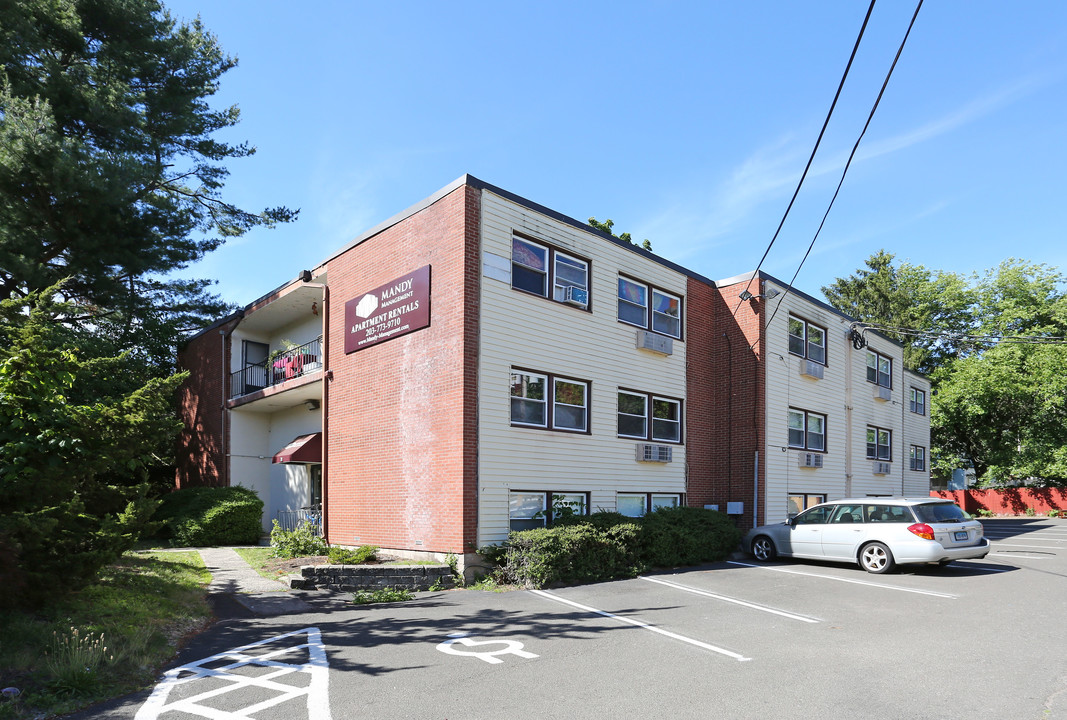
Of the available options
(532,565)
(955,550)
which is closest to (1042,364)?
(955,550)

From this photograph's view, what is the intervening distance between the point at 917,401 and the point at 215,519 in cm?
2929

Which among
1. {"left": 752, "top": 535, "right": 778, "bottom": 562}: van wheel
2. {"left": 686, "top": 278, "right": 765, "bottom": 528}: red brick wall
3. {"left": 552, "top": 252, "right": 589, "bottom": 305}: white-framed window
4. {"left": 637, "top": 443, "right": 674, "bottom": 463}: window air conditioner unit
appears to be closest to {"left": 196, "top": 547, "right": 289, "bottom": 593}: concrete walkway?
{"left": 552, "top": 252, "right": 589, "bottom": 305}: white-framed window

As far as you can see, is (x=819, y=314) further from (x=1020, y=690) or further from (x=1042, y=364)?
(x=1042, y=364)

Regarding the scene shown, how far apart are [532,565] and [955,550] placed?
846cm

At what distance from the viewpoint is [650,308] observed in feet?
61.2

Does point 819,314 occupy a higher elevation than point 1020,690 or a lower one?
higher

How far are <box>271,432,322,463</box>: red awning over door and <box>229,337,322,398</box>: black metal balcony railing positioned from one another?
195 centimetres

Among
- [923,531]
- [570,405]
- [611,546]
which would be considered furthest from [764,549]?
[570,405]

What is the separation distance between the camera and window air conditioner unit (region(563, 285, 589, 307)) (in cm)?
1616

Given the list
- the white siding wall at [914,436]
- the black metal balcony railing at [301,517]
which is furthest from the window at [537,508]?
the white siding wall at [914,436]

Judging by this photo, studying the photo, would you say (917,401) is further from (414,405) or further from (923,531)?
(414,405)

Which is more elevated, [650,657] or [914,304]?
[914,304]

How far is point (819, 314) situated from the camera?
23234 mm

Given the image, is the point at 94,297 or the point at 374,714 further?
the point at 94,297
